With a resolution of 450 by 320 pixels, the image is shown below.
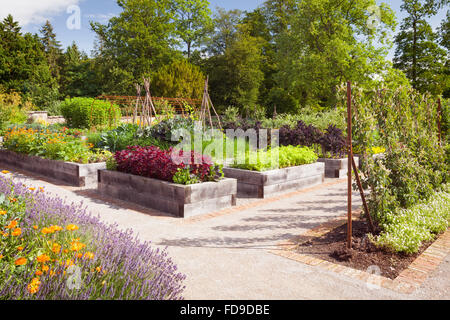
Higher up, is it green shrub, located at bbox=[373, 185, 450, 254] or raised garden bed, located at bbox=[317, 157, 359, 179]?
raised garden bed, located at bbox=[317, 157, 359, 179]

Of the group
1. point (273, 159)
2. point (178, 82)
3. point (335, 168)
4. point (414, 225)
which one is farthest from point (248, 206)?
point (178, 82)

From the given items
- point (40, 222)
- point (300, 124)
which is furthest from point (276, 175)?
point (40, 222)

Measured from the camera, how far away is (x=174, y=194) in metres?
5.70

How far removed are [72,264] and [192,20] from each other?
36597 millimetres

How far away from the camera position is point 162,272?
275 centimetres

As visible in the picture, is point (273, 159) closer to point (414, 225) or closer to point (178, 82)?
point (414, 225)

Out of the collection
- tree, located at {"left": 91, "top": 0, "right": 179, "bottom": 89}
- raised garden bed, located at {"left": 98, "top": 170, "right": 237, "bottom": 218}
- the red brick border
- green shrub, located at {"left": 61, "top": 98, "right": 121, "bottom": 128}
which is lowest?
the red brick border

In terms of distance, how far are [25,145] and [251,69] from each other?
22.1 m

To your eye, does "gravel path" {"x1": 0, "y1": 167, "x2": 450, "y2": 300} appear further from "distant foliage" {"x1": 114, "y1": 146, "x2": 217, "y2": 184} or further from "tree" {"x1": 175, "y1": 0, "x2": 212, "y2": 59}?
"tree" {"x1": 175, "y1": 0, "x2": 212, "y2": 59}

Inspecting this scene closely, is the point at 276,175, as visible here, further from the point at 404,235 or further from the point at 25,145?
the point at 25,145

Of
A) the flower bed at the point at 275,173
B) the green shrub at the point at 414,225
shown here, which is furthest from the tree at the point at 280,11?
the green shrub at the point at 414,225

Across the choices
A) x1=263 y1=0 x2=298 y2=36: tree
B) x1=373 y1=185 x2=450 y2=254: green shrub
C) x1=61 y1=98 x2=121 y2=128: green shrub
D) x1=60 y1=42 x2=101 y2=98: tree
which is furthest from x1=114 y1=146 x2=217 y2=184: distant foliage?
x1=60 y1=42 x2=101 y2=98: tree

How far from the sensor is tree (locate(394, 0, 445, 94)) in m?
27.6

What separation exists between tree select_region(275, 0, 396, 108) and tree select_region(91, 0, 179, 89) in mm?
13304
